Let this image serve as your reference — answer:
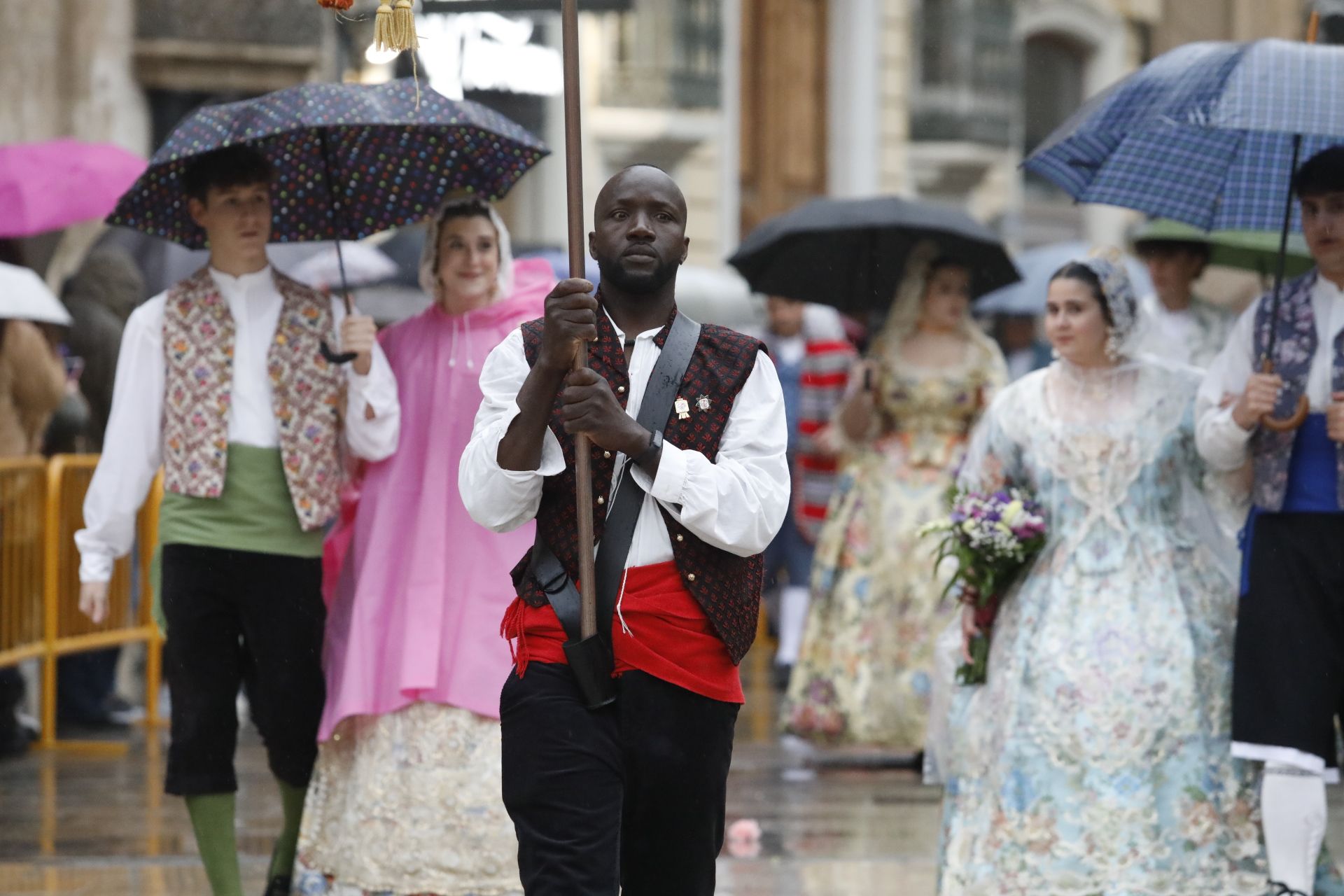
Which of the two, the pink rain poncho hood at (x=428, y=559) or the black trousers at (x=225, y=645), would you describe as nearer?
the black trousers at (x=225, y=645)

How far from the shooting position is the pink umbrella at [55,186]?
29.4ft

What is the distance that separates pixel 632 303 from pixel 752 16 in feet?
61.6

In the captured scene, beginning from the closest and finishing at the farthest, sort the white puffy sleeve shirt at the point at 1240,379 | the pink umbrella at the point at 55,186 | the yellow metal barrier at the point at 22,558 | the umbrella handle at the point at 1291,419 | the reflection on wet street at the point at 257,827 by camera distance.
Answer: the umbrella handle at the point at 1291,419 → the white puffy sleeve shirt at the point at 1240,379 → the reflection on wet street at the point at 257,827 → the pink umbrella at the point at 55,186 → the yellow metal barrier at the point at 22,558

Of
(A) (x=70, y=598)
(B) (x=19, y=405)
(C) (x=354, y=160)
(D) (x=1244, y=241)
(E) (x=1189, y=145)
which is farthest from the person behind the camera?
(A) (x=70, y=598)

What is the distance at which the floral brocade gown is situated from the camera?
30.5ft

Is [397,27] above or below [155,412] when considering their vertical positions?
above

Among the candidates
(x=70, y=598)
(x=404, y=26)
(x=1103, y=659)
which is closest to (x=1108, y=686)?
(x=1103, y=659)

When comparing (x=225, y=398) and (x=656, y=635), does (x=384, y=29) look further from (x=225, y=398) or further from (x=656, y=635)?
(x=225, y=398)

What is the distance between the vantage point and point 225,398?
240 inches

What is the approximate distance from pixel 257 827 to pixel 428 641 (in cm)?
194

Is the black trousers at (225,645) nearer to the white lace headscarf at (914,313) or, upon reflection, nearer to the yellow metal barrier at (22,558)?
the yellow metal barrier at (22,558)

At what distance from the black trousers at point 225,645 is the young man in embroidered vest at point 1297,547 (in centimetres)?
255

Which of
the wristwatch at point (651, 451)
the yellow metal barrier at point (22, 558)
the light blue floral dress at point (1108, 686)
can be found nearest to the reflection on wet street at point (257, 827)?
the yellow metal barrier at point (22, 558)

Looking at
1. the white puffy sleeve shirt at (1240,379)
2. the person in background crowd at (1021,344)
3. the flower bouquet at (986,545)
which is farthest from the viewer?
the person in background crowd at (1021,344)
